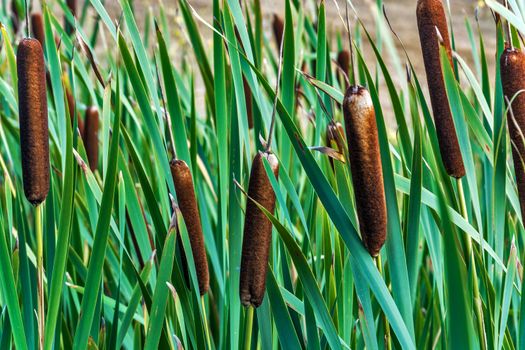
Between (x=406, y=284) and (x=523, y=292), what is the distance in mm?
98

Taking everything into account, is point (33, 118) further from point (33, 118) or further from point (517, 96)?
point (517, 96)

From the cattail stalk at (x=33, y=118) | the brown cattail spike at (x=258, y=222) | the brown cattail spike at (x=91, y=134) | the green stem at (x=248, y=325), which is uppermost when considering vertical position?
the brown cattail spike at (x=91, y=134)

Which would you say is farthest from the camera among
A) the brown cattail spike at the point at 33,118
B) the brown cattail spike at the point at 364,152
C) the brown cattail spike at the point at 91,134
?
the brown cattail spike at the point at 91,134

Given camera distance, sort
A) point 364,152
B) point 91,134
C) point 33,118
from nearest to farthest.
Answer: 1. point 364,152
2. point 33,118
3. point 91,134

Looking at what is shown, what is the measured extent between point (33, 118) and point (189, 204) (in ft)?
0.48

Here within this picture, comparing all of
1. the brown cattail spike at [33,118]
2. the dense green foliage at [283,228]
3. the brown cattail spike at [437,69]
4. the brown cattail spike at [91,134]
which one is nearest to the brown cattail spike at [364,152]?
the dense green foliage at [283,228]

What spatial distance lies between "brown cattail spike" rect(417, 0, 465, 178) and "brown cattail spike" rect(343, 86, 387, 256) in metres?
0.15

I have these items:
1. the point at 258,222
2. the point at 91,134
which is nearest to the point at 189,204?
the point at 258,222

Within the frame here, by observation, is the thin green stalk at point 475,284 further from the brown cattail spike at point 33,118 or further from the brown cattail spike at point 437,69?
the brown cattail spike at point 33,118

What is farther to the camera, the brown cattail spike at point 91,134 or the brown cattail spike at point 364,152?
the brown cattail spike at point 91,134

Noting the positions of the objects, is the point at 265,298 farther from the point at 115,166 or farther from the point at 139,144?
the point at 139,144

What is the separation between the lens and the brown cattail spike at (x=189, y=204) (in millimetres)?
710

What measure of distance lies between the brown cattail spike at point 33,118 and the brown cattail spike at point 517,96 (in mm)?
375

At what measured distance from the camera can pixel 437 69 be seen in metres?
0.72
